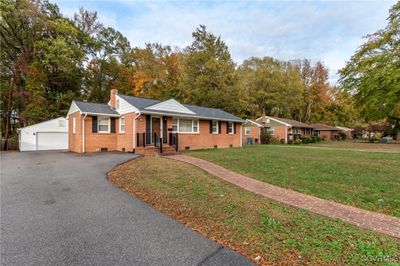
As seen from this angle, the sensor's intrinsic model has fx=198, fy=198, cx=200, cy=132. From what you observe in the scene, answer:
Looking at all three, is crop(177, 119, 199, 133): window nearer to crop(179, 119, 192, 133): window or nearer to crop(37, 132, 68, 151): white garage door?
crop(179, 119, 192, 133): window

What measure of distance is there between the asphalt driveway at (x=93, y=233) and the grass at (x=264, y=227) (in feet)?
1.05

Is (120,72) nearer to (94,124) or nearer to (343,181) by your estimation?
(94,124)

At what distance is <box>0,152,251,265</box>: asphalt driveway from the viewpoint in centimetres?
253

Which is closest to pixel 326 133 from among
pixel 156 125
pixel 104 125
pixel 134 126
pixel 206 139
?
pixel 206 139

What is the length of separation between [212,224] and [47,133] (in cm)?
2088

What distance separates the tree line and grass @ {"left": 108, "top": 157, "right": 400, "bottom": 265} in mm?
16036

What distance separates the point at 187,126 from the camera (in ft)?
52.0

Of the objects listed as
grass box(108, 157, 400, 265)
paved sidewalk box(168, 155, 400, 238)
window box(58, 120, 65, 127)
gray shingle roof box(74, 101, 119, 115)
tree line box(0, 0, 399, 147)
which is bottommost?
paved sidewalk box(168, 155, 400, 238)

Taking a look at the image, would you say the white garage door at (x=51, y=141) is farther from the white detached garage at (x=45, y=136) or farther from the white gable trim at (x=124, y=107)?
the white gable trim at (x=124, y=107)

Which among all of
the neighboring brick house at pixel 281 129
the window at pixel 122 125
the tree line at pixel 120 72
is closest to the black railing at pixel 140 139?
the window at pixel 122 125

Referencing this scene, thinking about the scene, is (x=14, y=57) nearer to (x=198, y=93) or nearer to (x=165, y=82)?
(x=165, y=82)

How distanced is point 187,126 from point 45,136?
13633 mm

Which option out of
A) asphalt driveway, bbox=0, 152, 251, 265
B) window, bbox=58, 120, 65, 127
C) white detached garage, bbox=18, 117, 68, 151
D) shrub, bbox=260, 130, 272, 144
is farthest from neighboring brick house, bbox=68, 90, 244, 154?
shrub, bbox=260, 130, 272, 144

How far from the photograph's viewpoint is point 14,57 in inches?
901
